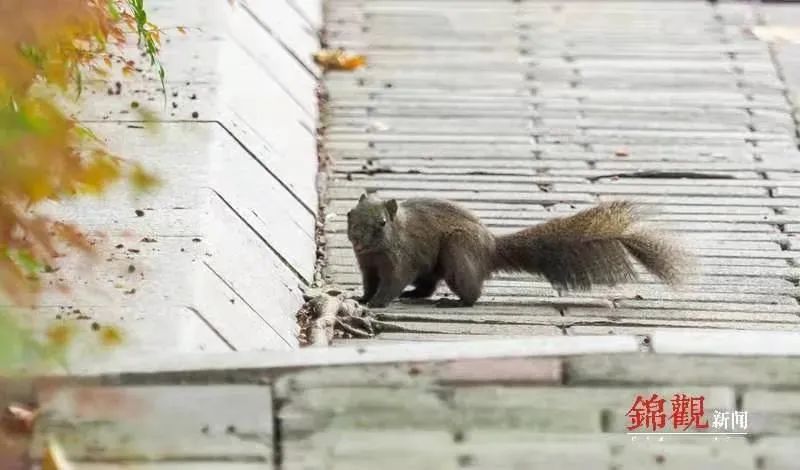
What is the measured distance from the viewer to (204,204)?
5.97m

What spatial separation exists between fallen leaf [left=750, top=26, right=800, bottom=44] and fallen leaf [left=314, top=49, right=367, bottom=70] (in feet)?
7.16

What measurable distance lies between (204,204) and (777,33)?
4502 millimetres

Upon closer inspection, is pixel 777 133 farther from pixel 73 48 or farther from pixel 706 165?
pixel 73 48

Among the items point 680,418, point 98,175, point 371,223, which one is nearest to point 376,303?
point 371,223

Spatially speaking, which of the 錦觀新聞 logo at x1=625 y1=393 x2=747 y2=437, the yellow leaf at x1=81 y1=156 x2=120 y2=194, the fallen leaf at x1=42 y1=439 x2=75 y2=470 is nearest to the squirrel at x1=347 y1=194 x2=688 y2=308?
the 錦觀新聞 logo at x1=625 y1=393 x2=747 y2=437

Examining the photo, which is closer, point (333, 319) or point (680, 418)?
point (680, 418)

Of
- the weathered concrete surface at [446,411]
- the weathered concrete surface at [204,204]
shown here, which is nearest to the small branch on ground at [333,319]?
the weathered concrete surface at [204,204]

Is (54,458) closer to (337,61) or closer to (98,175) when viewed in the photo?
(98,175)

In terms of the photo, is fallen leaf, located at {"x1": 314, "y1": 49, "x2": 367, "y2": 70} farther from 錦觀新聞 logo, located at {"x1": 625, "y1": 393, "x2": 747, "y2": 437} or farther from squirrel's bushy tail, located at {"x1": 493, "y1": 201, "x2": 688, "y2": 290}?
錦觀新聞 logo, located at {"x1": 625, "y1": 393, "x2": 747, "y2": 437}

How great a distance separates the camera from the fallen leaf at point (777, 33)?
30.7 ft

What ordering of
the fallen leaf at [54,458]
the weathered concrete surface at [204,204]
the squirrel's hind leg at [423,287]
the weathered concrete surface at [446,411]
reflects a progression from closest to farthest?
the fallen leaf at [54,458] → the weathered concrete surface at [446,411] → the weathered concrete surface at [204,204] → the squirrel's hind leg at [423,287]

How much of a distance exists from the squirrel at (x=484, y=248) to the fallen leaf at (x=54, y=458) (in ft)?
6.50

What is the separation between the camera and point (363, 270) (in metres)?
6.40

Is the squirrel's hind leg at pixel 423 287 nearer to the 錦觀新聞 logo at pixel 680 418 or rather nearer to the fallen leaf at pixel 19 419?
the 錦觀新聞 logo at pixel 680 418
